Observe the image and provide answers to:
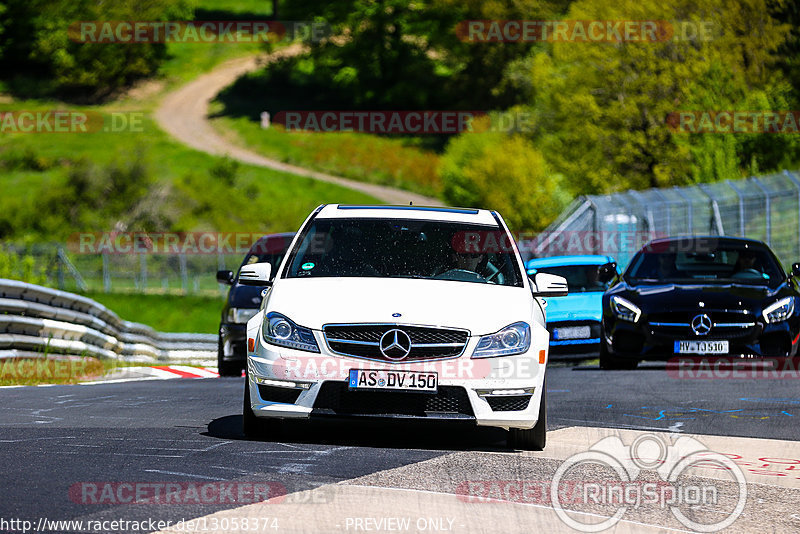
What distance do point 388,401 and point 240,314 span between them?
27.6ft

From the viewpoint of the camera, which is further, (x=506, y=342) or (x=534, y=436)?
(x=534, y=436)

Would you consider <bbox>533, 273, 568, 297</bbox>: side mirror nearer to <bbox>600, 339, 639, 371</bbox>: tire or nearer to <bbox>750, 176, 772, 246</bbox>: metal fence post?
<bbox>600, 339, 639, 371</bbox>: tire

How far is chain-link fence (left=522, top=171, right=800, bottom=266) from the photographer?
2489 centimetres

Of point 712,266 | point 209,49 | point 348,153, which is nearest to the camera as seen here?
point 712,266

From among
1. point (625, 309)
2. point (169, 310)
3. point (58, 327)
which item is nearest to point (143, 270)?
point (169, 310)

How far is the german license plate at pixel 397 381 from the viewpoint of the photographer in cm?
871

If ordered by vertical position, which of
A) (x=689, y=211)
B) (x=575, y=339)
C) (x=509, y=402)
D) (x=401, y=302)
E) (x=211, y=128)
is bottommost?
(x=575, y=339)

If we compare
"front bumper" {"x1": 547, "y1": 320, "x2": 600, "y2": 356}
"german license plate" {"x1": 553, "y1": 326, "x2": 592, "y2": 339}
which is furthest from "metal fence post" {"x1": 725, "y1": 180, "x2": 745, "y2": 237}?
"german license plate" {"x1": 553, "y1": 326, "x2": 592, "y2": 339}

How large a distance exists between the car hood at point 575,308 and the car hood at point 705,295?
333 centimetres

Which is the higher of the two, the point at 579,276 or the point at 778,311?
the point at 579,276

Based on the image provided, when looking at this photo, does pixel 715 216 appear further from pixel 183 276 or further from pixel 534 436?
pixel 183 276

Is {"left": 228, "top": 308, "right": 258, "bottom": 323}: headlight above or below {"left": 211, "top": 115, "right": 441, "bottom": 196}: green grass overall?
below

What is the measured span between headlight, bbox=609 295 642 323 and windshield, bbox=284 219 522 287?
6.19 metres

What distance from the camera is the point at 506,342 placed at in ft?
29.4
